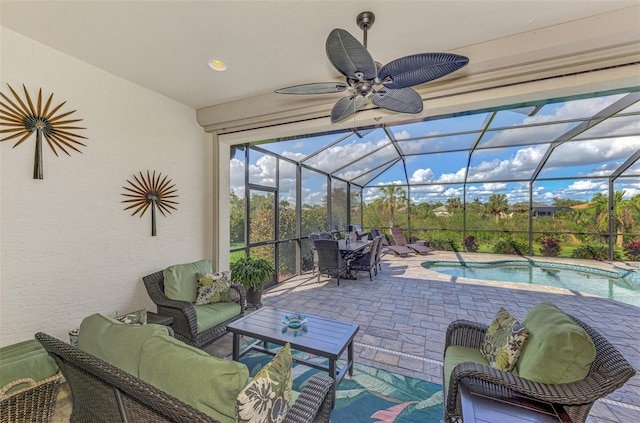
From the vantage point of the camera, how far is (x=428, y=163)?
335 inches

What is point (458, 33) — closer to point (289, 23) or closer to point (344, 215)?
point (289, 23)

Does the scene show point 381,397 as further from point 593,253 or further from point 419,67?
point 593,253

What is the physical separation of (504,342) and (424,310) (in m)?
2.52

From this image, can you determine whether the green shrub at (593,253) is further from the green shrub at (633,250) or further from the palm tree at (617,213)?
the palm tree at (617,213)

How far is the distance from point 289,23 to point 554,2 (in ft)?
6.45

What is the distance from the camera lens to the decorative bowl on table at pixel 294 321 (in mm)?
2421

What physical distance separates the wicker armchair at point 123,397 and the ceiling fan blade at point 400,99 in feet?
6.78

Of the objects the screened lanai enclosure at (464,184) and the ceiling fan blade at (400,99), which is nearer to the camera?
the ceiling fan blade at (400,99)

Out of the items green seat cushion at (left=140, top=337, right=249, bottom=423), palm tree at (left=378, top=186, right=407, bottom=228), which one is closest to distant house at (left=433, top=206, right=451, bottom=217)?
palm tree at (left=378, top=186, right=407, bottom=228)

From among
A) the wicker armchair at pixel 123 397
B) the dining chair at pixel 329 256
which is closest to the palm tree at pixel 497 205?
the dining chair at pixel 329 256

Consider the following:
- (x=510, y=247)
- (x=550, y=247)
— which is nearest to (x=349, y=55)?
(x=510, y=247)

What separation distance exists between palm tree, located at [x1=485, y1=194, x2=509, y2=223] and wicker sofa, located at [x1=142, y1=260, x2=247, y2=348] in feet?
30.8

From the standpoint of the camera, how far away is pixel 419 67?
1576mm

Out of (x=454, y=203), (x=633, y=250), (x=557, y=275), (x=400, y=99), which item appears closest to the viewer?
(x=400, y=99)
